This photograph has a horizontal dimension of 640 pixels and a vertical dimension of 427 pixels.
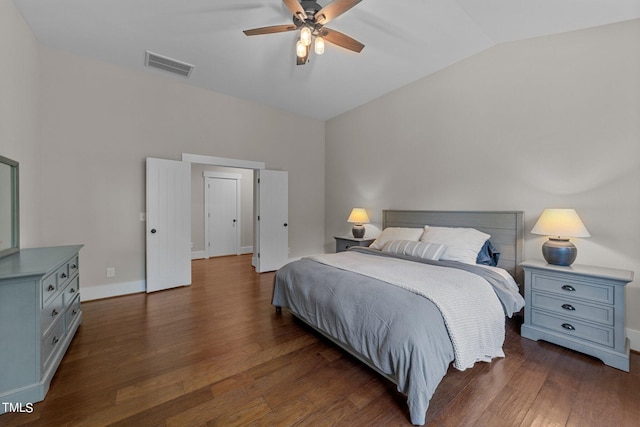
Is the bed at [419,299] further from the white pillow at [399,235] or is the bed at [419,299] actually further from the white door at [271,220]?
the white door at [271,220]

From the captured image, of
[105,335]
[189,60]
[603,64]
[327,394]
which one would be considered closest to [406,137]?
[603,64]

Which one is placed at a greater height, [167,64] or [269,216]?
[167,64]

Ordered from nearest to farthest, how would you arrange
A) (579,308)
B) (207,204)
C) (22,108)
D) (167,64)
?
(579,308)
(22,108)
(167,64)
(207,204)

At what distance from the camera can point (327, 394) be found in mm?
1695

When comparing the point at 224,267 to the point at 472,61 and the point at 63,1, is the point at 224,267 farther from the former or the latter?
the point at 472,61

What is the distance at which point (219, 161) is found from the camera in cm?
432

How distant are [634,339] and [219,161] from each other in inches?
204

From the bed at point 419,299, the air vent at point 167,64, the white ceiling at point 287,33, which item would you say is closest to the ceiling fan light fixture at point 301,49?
the white ceiling at point 287,33

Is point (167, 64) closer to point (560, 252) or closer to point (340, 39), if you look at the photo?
point (340, 39)

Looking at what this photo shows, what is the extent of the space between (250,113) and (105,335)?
148 inches

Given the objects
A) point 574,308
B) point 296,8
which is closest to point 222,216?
point 296,8

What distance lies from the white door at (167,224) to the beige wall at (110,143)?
0.18m

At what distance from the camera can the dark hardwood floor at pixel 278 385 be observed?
4.95 feet

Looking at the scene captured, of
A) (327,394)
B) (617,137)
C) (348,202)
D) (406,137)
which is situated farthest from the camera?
(348,202)
